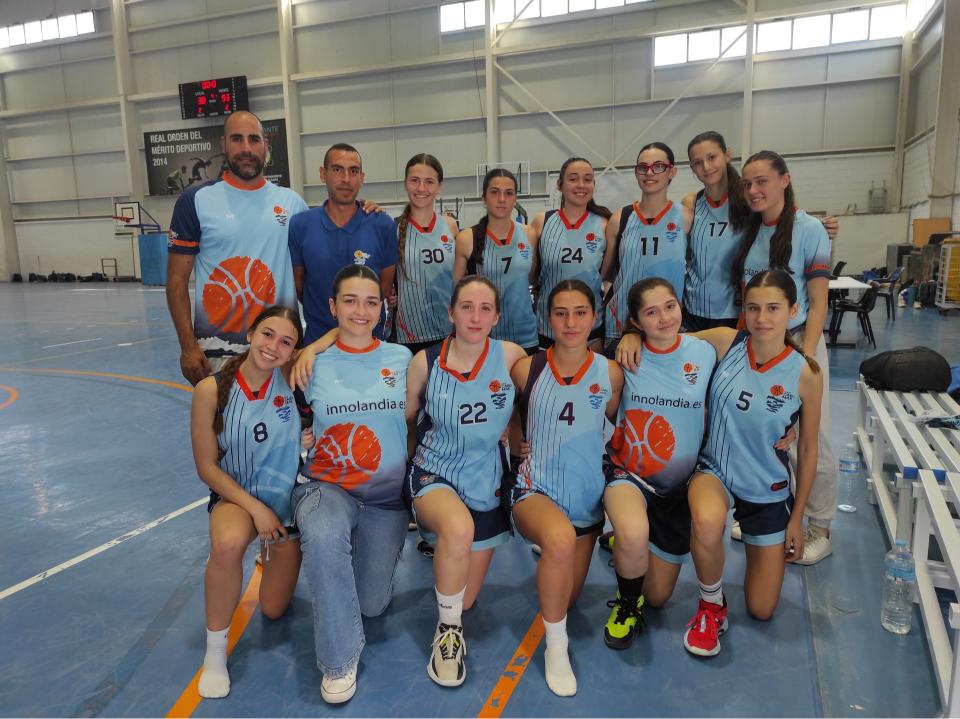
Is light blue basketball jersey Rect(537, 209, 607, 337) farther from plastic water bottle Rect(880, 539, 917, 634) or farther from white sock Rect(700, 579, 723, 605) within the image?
plastic water bottle Rect(880, 539, 917, 634)

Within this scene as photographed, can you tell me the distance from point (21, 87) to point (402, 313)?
27.6m

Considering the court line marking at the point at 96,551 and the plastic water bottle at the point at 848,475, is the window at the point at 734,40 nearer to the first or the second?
the plastic water bottle at the point at 848,475

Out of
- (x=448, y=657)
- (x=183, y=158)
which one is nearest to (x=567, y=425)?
(x=448, y=657)

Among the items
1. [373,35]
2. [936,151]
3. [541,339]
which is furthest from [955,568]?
[373,35]

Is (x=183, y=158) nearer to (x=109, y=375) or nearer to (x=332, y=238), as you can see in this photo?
(x=109, y=375)

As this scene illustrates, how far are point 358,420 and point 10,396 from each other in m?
6.25

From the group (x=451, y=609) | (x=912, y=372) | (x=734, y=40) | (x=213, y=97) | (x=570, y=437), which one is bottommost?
(x=451, y=609)

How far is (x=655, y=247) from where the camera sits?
336 cm

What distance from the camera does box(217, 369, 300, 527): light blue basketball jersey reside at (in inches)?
105

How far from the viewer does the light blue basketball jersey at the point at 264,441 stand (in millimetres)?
2670

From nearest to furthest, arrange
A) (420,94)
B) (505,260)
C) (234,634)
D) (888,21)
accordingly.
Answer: (234,634) → (505,260) → (888,21) → (420,94)

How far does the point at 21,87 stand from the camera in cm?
2373

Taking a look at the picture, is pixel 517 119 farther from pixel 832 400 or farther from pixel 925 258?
pixel 832 400

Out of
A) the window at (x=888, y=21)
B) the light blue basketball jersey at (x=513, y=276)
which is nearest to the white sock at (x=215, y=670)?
the light blue basketball jersey at (x=513, y=276)
